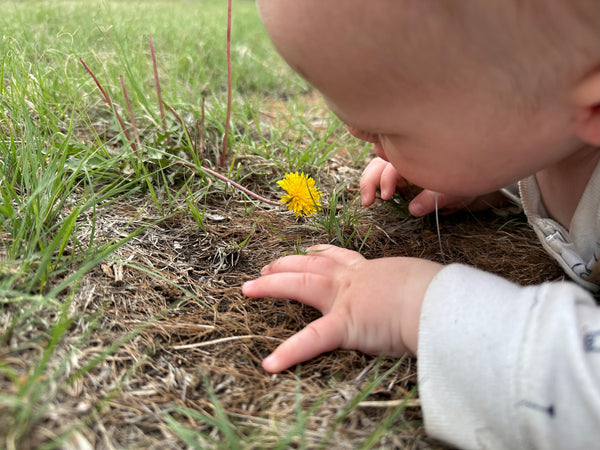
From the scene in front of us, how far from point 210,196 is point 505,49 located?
1111 millimetres

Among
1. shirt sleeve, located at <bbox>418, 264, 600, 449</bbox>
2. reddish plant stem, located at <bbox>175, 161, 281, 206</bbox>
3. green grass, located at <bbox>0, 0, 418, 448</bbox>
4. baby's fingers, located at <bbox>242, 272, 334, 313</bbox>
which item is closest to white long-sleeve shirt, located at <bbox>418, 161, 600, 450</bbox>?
shirt sleeve, located at <bbox>418, 264, 600, 449</bbox>

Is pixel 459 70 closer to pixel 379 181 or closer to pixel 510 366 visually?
pixel 510 366

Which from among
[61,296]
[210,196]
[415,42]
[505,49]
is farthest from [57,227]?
[505,49]

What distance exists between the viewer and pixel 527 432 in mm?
1016

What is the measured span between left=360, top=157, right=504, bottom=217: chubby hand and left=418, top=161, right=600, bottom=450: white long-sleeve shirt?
2.10 feet

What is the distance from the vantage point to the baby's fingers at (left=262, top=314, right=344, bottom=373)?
121 centimetres

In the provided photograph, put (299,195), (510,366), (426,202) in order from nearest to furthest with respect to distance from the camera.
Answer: (510,366), (299,195), (426,202)

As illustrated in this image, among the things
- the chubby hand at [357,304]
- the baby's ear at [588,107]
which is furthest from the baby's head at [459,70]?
the chubby hand at [357,304]

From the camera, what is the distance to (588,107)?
117 centimetres

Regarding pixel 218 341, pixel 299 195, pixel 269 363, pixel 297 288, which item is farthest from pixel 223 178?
pixel 269 363

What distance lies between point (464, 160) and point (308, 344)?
23.1 inches

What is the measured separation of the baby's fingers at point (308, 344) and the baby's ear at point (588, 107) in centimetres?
71

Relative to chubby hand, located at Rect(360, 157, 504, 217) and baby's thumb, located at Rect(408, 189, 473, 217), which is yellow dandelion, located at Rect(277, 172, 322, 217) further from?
baby's thumb, located at Rect(408, 189, 473, 217)

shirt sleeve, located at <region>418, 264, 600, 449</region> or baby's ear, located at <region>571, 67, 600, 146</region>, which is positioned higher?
baby's ear, located at <region>571, 67, 600, 146</region>
